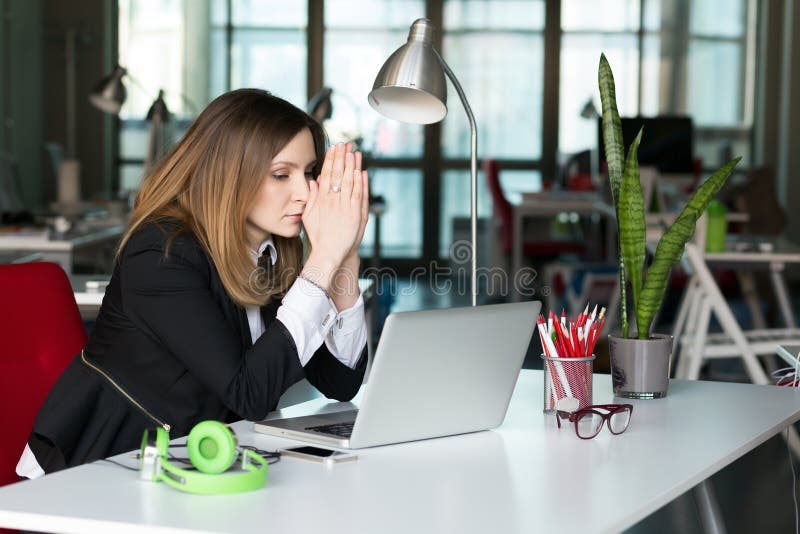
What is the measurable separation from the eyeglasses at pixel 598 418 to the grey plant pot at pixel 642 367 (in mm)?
233

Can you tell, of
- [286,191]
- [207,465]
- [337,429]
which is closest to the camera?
[207,465]

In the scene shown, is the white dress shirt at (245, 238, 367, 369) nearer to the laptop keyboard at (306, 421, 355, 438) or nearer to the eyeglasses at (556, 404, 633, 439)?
the laptop keyboard at (306, 421, 355, 438)

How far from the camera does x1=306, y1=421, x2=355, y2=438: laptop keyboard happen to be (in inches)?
58.1

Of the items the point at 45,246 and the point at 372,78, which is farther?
the point at 372,78

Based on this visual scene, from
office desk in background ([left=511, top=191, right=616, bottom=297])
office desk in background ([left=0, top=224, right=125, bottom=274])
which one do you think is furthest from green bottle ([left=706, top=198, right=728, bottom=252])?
office desk in background ([left=0, top=224, right=125, bottom=274])

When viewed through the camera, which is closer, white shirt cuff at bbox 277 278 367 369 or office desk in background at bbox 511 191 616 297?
white shirt cuff at bbox 277 278 367 369

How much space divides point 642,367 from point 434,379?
0.53 m

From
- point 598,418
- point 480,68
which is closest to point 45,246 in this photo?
point 598,418

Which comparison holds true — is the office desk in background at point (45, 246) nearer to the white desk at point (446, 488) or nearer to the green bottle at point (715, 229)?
the green bottle at point (715, 229)

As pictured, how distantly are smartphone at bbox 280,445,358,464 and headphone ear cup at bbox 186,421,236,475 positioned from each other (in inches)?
5.3

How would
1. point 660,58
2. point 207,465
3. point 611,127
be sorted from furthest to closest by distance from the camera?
point 660,58 < point 611,127 < point 207,465

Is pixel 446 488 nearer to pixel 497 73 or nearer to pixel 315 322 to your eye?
pixel 315 322

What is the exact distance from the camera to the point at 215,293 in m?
1.67

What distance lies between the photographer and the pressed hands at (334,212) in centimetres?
162
